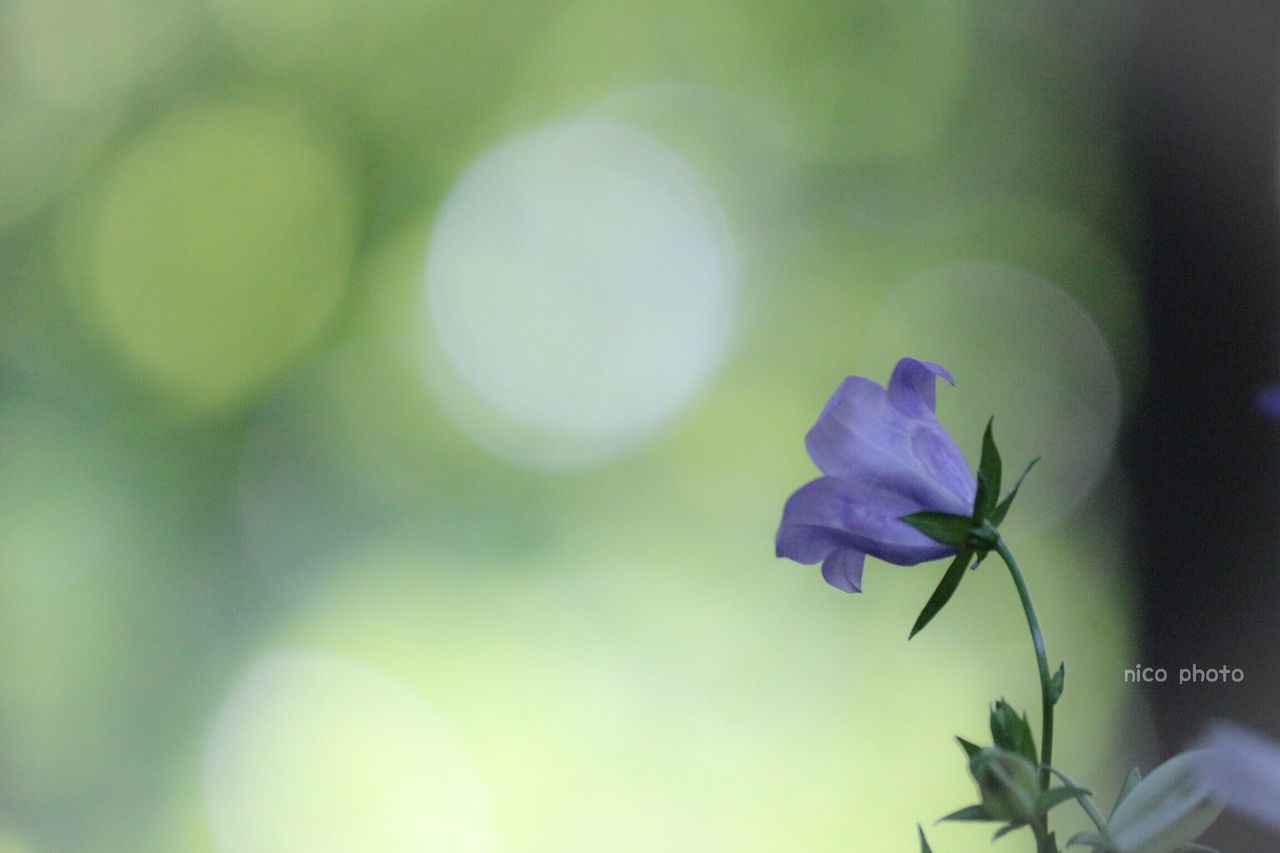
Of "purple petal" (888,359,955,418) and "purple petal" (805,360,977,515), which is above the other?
"purple petal" (888,359,955,418)

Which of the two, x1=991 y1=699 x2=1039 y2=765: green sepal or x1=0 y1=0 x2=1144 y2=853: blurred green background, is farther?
x1=0 y1=0 x2=1144 y2=853: blurred green background

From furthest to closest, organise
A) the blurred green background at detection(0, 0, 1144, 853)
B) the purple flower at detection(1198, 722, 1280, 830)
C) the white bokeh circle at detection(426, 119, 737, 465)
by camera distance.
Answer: the white bokeh circle at detection(426, 119, 737, 465)
the blurred green background at detection(0, 0, 1144, 853)
the purple flower at detection(1198, 722, 1280, 830)

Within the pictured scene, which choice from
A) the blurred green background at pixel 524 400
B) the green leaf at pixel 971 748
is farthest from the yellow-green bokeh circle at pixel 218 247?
the green leaf at pixel 971 748

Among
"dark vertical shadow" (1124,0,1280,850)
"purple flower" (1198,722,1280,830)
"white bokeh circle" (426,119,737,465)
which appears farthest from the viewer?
"white bokeh circle" (426,119,737,465)

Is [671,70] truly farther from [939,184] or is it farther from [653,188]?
[939,184]

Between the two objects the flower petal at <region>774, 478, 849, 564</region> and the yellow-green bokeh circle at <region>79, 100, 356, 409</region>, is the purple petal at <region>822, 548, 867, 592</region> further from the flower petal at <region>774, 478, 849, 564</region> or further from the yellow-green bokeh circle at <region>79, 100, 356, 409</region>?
the yellow-green bokeh circle at <region>79, 100, 356, 409</region>

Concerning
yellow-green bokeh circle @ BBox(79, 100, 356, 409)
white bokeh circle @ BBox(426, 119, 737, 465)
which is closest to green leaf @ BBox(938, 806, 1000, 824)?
white bokeh circle @ BBox(426, 119, 737, 465)

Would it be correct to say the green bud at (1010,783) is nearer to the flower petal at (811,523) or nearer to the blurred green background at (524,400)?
the flower petal at (811,523)

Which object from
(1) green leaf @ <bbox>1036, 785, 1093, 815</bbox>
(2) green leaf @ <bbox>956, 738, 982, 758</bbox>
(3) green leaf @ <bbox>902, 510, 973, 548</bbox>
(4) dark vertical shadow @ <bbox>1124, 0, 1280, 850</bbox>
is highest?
(4) dark vertical shadow @ <bbox>1124, 0, 1280, 850</bbox>
